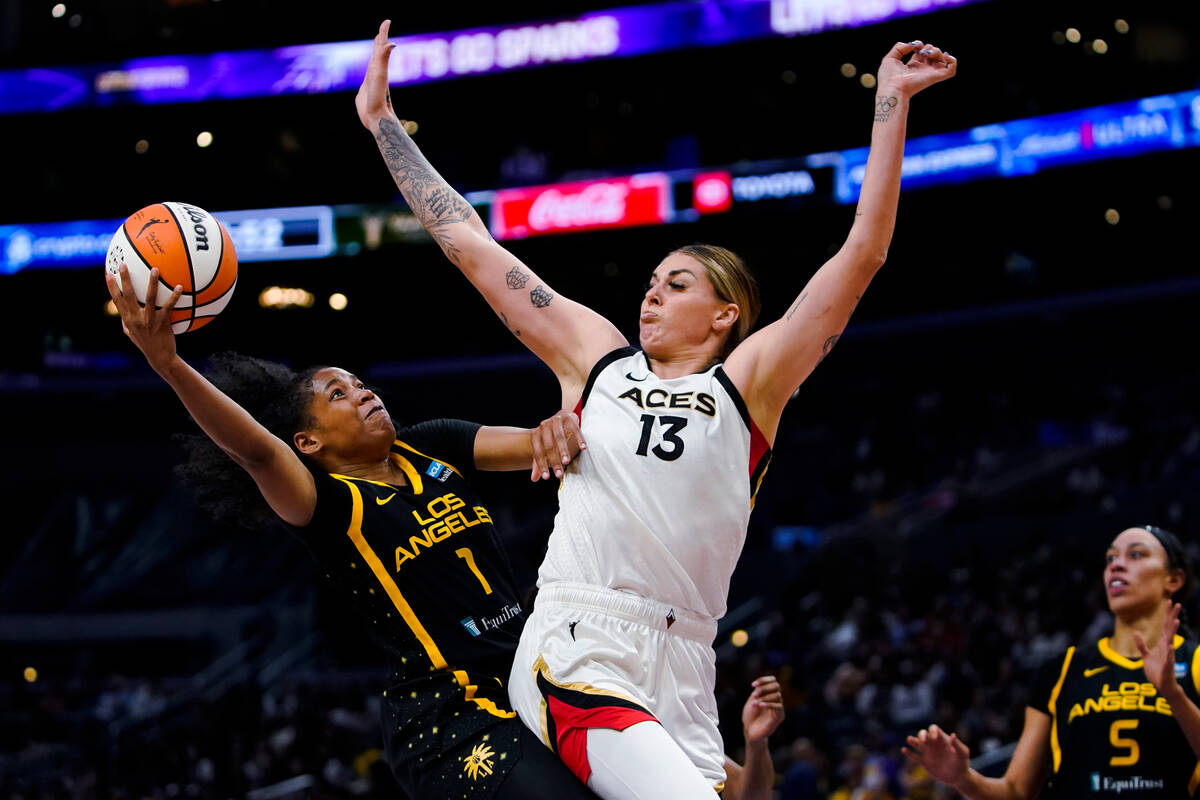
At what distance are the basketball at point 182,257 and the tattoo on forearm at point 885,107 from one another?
6.69ft

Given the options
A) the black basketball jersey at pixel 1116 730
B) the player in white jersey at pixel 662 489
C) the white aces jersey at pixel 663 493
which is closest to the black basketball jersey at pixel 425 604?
the player in white jersey at pixel 662 489

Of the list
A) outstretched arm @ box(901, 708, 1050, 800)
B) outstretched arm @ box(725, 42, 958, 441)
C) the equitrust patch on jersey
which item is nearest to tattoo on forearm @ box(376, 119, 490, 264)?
the equitrust patch on jersey

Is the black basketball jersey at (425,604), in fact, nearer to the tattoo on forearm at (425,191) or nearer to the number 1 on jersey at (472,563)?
the number 1 on jersey at (472,563)

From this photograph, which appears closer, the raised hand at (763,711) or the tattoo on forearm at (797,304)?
the tattoo on forearm at (797,304)

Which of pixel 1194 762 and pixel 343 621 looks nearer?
pixel 1194 762

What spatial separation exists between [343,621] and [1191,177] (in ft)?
53.7

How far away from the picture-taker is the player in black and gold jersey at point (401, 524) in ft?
11.1

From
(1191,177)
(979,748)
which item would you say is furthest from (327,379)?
(1191,177)

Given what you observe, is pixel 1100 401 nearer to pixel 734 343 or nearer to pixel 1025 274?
pixel 1025 274

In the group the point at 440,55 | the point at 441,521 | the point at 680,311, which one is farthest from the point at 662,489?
the point at 440,55

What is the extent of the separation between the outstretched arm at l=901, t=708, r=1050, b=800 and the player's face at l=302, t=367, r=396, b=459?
2.34 meters

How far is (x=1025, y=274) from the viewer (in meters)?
24.9

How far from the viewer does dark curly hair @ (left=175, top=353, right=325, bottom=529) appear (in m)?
4.26

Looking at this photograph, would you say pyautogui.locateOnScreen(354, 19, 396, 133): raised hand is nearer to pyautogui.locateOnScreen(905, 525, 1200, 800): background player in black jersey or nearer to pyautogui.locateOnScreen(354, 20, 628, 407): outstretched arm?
pyautogui.locateOnScreen(354, 20, 628, 407): outstretched arm
